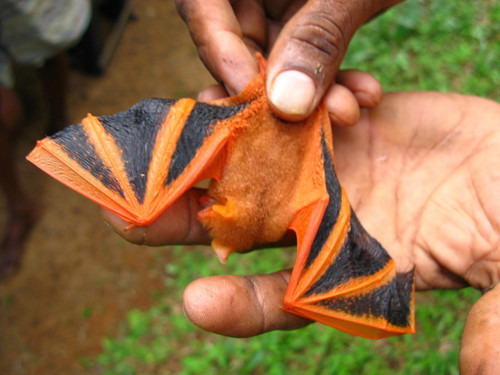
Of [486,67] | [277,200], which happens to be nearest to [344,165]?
[277,200]

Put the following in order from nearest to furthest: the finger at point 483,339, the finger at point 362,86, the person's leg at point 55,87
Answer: the finger at point 483,339 → the finger at point 362,86 → the person's leg at point 55,87

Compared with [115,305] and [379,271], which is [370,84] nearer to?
[379,271]

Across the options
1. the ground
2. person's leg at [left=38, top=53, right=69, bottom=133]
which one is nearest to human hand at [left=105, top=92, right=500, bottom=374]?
the ground

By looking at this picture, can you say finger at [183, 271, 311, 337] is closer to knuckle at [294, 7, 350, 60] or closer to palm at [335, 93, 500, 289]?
palm at [335, 93, 500, 289]

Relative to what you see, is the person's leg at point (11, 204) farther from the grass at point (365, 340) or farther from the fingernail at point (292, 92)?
the fingernail at point (292, 92)

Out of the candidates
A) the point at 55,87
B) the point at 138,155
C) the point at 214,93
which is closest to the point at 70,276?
the point at 55,87

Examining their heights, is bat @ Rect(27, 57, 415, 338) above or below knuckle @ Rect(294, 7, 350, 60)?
below

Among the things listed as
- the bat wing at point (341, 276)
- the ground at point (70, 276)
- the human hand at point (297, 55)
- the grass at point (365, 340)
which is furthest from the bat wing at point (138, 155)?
the ground at point (70, 276)
